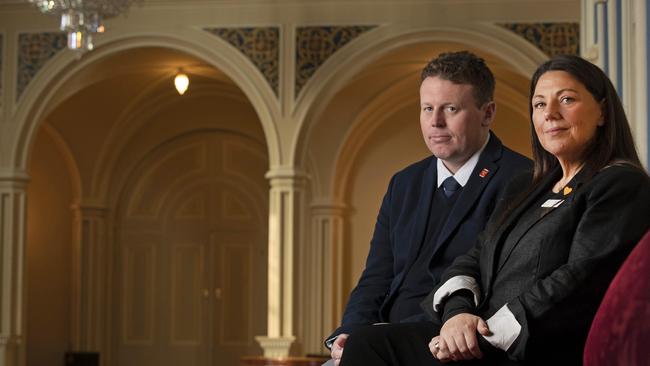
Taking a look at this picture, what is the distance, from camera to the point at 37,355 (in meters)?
14.4

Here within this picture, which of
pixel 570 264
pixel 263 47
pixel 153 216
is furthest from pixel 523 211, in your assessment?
pixel 153 216

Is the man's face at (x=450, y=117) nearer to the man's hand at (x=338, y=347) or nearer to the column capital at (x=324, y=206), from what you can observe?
the man's hand at (x=338, y=347)

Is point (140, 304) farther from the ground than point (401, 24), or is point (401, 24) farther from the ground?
point (401, 24)

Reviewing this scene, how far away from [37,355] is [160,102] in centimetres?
355

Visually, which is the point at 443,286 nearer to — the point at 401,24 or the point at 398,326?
the point at 398,326

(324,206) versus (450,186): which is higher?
(324,206)

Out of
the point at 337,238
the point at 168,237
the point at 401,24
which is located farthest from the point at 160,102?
the point at 401,24

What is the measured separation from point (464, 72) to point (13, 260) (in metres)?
8.59

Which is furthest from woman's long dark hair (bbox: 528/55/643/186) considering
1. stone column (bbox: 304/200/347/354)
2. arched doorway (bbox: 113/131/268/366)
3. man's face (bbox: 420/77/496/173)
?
arched doorway (bbox: 113/131/268/366)

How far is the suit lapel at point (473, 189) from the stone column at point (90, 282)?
12032 millimetres

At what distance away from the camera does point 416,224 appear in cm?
336

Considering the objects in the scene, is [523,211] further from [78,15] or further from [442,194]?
[78,15]

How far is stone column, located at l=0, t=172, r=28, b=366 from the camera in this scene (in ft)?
36.1

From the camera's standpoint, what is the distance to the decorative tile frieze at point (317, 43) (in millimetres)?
10797
